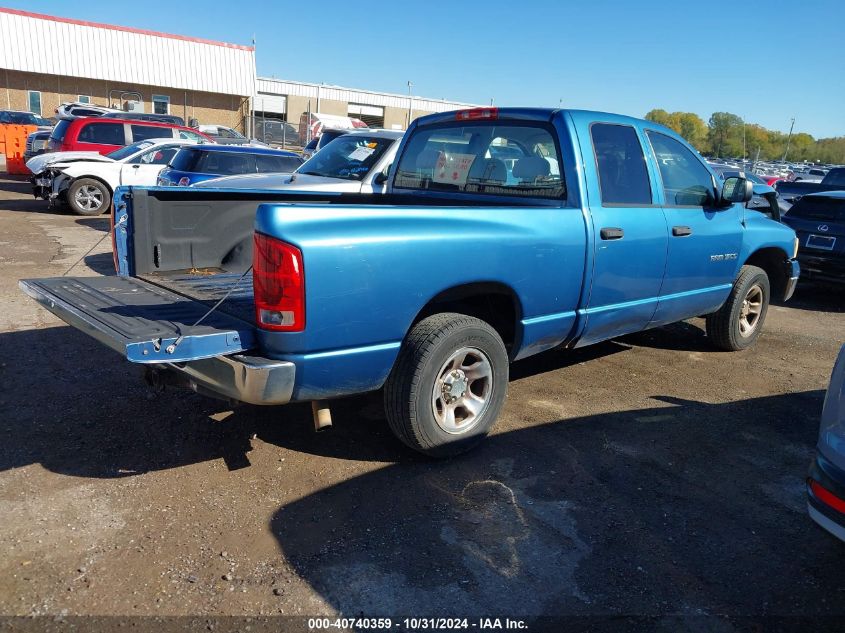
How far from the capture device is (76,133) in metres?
14.9

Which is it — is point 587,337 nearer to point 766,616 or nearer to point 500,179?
point 500,179

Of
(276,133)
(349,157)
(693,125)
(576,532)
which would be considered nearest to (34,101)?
(276,133)

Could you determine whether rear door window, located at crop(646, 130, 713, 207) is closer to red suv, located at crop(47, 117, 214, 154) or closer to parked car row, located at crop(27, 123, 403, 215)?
parked car row, located at crop(27, 123, 403, 215)

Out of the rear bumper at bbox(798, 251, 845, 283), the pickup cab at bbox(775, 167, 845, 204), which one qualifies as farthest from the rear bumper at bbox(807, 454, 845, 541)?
the pickup cab at bbox(775, 167, 845, 204)

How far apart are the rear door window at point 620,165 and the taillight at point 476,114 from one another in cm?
70

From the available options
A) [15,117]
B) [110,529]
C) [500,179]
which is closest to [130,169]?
[500,179]

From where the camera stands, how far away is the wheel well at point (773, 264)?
6328 millimetres

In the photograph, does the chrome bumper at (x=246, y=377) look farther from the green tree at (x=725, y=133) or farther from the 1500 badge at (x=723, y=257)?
the green tree at (x=725, y=133)

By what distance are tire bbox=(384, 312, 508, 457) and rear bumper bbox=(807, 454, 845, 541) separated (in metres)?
1.68

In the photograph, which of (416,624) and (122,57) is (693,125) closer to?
(122,57)

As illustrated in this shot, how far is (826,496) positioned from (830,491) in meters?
0.04

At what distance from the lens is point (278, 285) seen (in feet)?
9.70

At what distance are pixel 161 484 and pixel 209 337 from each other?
1060 mm

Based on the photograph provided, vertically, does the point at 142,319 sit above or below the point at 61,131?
below
